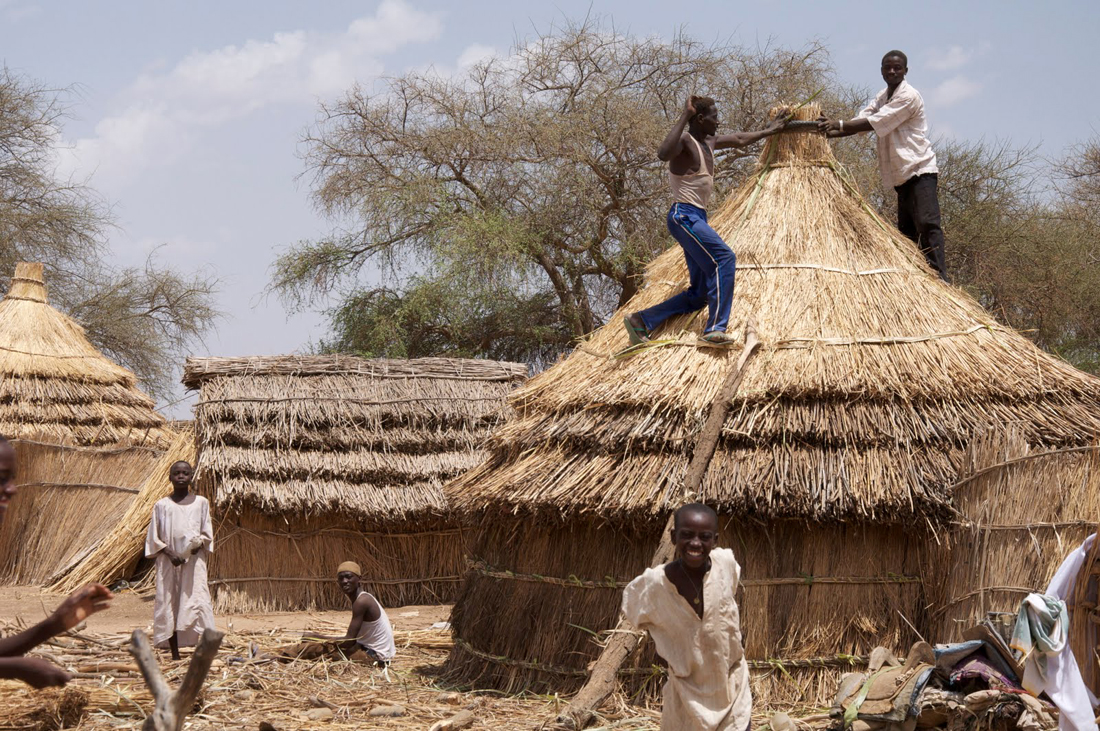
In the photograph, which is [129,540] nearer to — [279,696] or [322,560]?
[322,560]

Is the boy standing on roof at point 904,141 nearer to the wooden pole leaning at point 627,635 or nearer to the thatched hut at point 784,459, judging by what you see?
the thatched hut at point 784,459

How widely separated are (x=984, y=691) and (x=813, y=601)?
4.82 ft

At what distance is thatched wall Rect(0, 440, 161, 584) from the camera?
47.9 ft

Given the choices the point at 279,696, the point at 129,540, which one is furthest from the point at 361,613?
the point at 129,540

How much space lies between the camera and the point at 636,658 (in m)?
7.11

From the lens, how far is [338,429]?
1252cm

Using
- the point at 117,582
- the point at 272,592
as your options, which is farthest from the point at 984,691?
the point at 117,582

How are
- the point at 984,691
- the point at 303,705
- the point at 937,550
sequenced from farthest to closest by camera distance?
the point at 303,705 < the point at 937,550 < the point at 984,691

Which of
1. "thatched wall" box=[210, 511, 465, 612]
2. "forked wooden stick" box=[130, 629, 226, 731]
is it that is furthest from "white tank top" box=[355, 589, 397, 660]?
"forked wooden stick" box=[130, 629, 226, 731]

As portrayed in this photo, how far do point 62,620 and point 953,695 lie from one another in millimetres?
4104

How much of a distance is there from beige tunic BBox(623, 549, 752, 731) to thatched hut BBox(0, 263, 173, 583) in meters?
10.7

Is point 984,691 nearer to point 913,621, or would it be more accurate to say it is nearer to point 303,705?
point 913,621

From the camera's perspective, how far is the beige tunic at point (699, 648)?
470 cm

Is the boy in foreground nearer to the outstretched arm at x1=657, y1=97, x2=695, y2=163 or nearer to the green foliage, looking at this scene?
the outstretched arm at x1=657, y1=97, x2=695, y2=163
